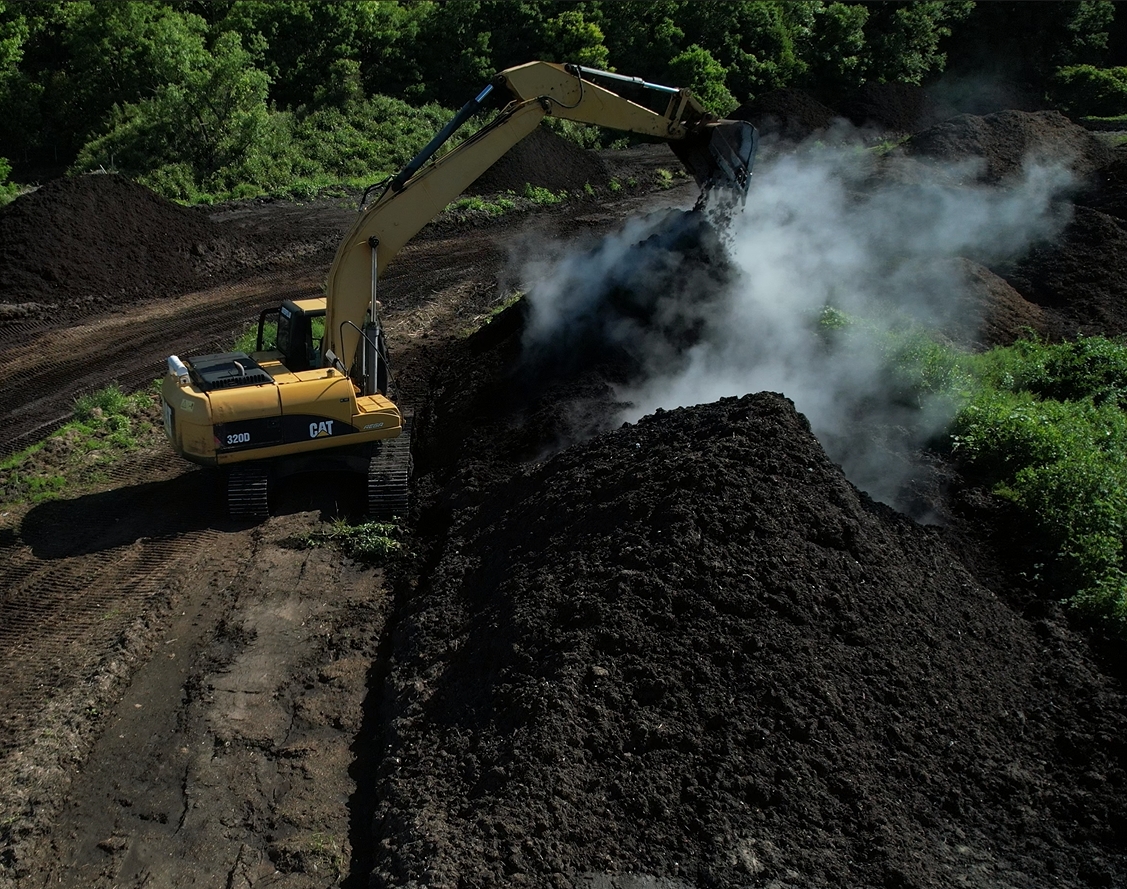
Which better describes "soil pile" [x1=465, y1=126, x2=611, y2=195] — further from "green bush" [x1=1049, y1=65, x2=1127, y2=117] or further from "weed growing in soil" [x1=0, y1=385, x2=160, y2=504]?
"green bush" [x1=1049, y1=65, x2=1127, y2=117]

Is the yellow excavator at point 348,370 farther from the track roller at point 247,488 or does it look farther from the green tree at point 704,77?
the green tree at point 704,77

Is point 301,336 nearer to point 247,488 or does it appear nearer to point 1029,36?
point 247,488

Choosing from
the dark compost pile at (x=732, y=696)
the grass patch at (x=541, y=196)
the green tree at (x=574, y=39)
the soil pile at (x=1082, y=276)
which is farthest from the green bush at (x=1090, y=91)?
the dark compost pile at (x=732, y=696)

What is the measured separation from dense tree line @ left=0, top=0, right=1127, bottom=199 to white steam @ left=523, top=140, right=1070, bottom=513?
1169 cm

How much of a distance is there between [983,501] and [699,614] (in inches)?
212

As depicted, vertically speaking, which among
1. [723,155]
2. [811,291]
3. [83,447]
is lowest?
[83,447]

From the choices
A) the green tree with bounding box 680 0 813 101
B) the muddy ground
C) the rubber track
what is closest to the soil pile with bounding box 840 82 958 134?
the green tree with bounding box 680 0 813 101

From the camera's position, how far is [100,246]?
19.9m

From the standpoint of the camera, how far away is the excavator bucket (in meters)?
14.1

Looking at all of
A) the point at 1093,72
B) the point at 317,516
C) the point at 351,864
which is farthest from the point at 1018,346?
the point at 1093,72

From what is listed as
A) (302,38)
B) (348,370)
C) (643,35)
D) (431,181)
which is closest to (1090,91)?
(643,35)

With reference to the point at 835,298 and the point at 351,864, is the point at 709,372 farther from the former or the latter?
the point at 351,864

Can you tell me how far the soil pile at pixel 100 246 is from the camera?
62.0 feet

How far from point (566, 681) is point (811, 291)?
10003mm
